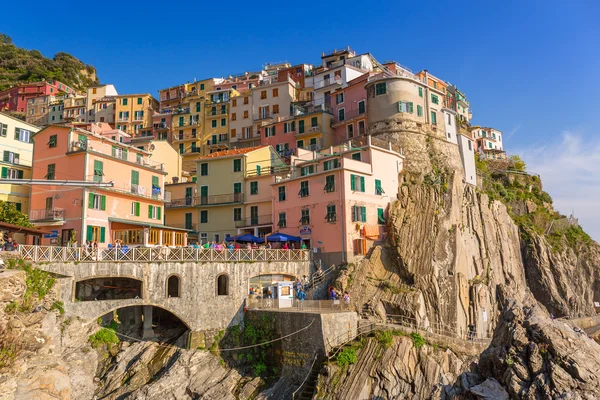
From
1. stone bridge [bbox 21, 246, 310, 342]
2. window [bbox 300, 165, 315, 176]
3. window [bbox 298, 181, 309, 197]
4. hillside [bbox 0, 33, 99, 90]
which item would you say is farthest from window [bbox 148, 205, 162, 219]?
hillside [bbox 0, 33, 99, 90]

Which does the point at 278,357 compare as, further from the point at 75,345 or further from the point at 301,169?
the point at 301,169

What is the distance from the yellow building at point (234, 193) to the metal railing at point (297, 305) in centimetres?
1366

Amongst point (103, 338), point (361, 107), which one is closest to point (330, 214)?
point (361, 107)

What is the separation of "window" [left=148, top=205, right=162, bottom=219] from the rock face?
75.9ft

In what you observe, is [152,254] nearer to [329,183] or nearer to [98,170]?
[98,170]

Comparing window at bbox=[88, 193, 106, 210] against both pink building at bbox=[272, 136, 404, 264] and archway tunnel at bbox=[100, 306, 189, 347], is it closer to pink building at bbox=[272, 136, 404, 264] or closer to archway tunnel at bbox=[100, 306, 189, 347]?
archway tunnel at bbox=[100, 306, 189, 347]

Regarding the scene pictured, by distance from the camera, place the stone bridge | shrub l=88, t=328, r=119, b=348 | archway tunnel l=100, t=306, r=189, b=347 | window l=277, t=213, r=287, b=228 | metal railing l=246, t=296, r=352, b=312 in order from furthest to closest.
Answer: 1. window l=277, t=213, r=287, b=228
2. archway tunnel l=100, t=306, r=189, b=347
3. metal railing l=246, t=296, r=352, b=312
4. shrub l=88, t=328, r=119, b=348
5. the stone bridge

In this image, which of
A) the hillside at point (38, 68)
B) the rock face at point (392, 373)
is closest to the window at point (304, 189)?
the rock face at point (392, 373)

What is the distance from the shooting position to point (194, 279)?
33.8 m

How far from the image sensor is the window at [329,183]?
40844mm

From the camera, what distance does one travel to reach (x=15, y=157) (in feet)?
147

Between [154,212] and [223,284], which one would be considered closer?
[223,284]

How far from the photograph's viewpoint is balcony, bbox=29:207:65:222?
37906 mm

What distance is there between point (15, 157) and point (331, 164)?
2836 centimetres
